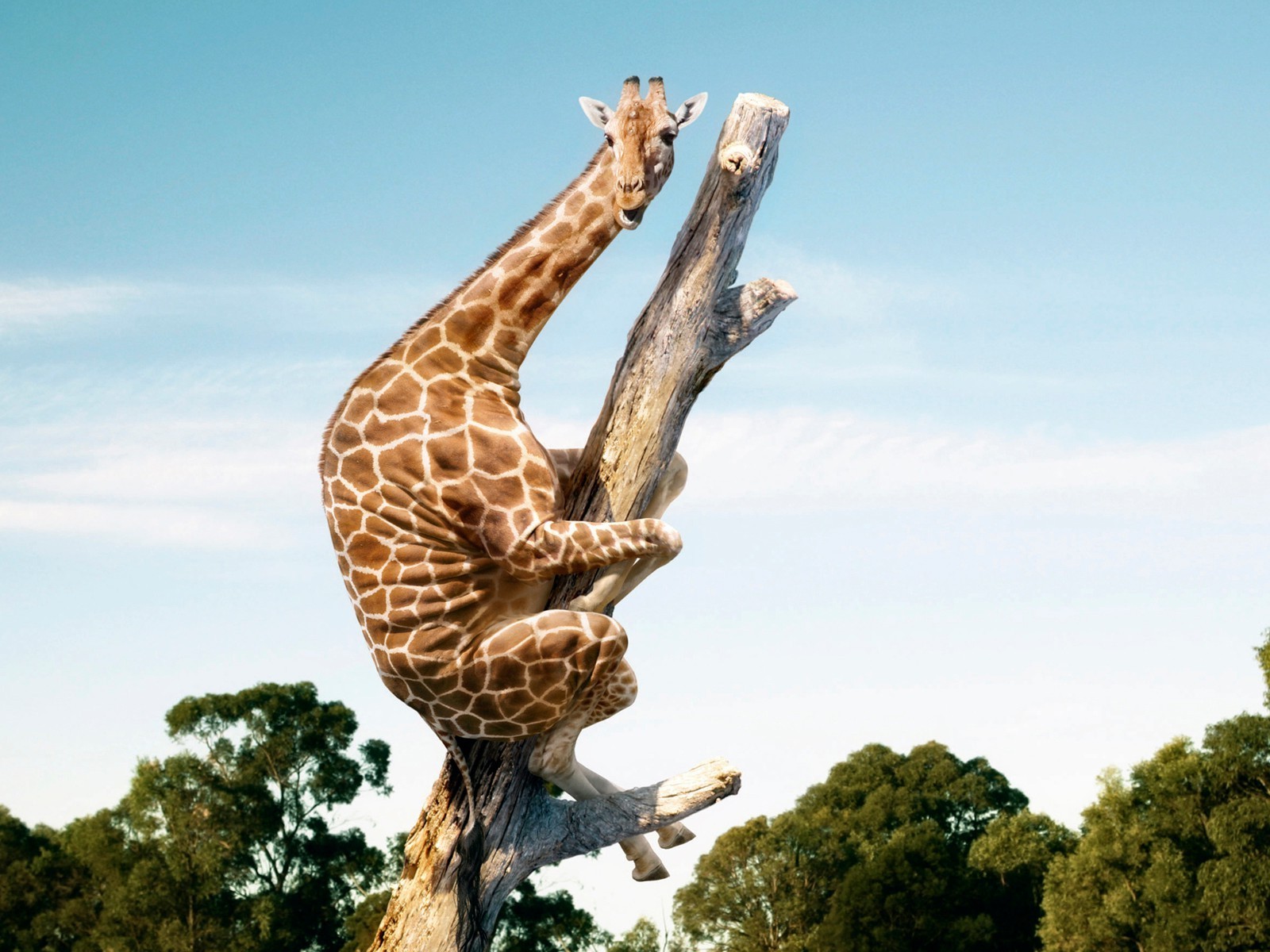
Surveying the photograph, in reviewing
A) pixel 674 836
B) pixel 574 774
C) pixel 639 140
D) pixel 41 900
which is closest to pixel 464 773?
pixel 574 774

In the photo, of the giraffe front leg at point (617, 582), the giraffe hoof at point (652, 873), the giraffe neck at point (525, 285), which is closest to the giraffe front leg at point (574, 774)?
the giraffe hoof at point (652, 873)

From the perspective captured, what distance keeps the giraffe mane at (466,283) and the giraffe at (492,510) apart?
0.5 inches

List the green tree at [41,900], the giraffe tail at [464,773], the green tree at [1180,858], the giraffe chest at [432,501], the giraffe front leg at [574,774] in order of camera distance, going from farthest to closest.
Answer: the green tree at [41,900]
the green tree at [1180,858]
the giraffe tail at [464,773]
the giraffe front leg at [574,774]
the giraffe chest at [432,501]

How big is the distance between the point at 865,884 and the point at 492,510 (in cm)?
2965

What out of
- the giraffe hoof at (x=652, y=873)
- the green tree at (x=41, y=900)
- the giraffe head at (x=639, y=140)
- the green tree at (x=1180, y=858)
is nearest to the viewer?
the giraffe head at (x=639, y=140)

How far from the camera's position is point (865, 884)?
1319 inches

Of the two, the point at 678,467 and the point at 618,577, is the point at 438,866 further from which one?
the point at 678,467

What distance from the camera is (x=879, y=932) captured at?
Result: 3294 cm

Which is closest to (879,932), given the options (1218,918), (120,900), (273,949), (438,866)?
(1218,918)

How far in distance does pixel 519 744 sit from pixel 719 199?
3591 millimetres

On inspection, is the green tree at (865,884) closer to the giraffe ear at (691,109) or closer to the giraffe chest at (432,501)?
the giraffe chest at (432,501)

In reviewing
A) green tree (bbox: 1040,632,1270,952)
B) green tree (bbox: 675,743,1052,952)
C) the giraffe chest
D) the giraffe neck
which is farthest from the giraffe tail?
green tree (bbox: 675,743,1052,952)

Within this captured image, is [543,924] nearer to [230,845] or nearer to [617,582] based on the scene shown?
[230,845]

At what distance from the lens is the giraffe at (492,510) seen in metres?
6.83
